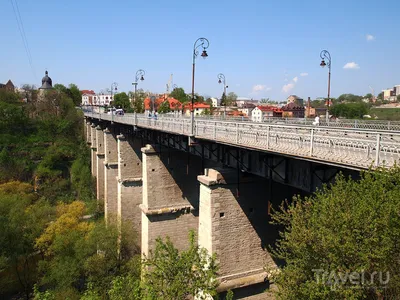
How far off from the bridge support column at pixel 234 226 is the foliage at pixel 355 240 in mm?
5539

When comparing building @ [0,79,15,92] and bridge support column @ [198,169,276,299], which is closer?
bridge support column @ [198,169,276,299]

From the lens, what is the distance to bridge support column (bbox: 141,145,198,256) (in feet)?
66.6

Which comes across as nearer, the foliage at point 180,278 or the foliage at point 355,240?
the foliage at point 355,240

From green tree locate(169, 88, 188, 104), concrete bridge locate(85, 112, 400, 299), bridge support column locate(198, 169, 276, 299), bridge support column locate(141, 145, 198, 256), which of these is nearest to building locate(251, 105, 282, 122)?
concrete bridge locate(85, 112, 400, 299)

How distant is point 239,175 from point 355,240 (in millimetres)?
7118

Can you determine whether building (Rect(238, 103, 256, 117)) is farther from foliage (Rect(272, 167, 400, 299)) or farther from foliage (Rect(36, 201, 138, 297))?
→ foliage (Rect(272, 167, 400, 299))

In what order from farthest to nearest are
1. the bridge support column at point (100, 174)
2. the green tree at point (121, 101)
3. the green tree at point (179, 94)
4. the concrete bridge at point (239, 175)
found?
1. the green tree at point (179, 94)
2. the green tree at point (121, 101)
3. the bridge support column at point (100, 174)
4. the concrete bridge at point (239, 175)

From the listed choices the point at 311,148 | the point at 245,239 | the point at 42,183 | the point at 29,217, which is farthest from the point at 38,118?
the point at 311,148

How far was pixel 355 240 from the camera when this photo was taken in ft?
21.1

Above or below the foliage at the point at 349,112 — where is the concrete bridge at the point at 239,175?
below

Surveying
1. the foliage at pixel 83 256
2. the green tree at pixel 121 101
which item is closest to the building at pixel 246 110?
the green tree at pixel 121 101

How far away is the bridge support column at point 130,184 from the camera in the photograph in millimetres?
27016

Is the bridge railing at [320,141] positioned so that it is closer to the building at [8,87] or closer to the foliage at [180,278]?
the foliage at [180,278]

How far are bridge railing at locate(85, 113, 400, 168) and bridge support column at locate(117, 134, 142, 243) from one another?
51.8 feet
